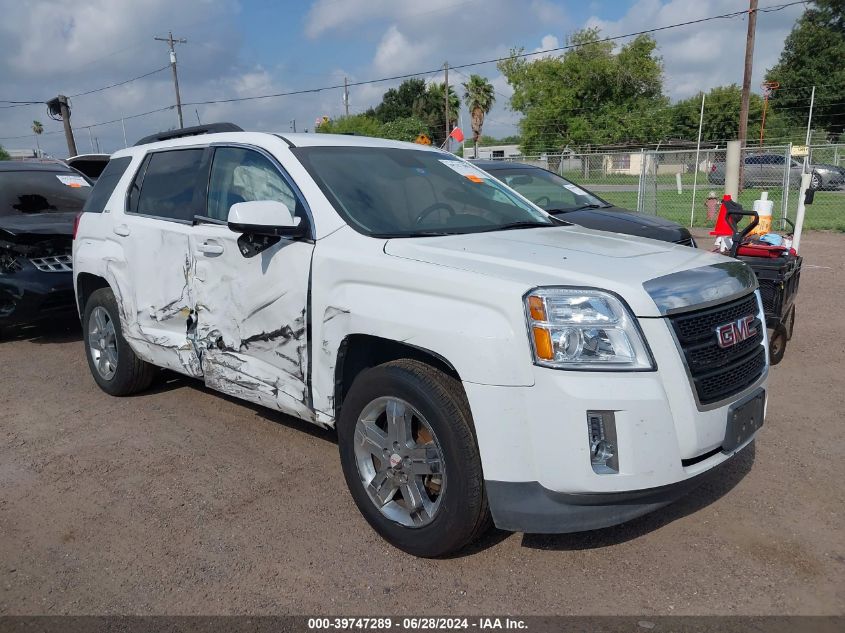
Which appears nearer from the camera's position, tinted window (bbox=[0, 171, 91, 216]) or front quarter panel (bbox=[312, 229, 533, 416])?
front quarter panel (bbox=[312, 229, 533, 416])

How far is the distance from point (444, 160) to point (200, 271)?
1664 mm

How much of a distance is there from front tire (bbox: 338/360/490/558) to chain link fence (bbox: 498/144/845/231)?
1473 centimetres

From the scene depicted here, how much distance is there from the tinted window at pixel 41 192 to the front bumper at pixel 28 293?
3.53ft

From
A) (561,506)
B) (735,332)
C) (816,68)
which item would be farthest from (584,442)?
(816,68)

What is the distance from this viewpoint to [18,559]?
3.21 m

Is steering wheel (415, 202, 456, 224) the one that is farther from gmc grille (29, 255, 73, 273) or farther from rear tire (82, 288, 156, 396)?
gmc grille (29, 255, 73, 273)

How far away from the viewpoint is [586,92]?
5659cm

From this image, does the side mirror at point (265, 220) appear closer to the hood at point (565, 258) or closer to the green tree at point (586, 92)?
the hood at point (565, 258)

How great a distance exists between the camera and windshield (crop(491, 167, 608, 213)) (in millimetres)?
8305

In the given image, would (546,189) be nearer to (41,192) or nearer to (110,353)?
(110,353)

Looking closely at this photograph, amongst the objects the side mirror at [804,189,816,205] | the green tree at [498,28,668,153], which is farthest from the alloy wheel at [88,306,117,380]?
the green tree at [498,28,668,153]

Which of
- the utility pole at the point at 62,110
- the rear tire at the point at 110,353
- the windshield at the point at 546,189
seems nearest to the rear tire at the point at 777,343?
the windshield at the point at 546,189

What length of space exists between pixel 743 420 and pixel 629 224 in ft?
15.3

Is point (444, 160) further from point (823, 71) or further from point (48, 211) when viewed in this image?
point (823, 71)
